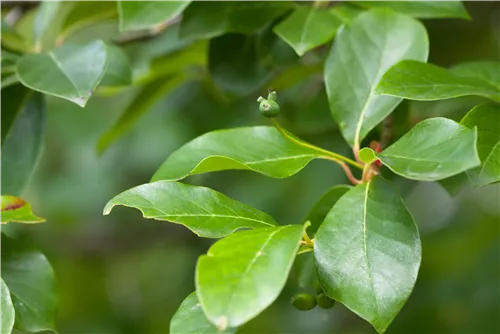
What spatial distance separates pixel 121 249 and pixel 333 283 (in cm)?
149

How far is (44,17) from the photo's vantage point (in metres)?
1.06

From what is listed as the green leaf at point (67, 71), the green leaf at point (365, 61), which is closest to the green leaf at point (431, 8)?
the green leaf at point (365, 61)

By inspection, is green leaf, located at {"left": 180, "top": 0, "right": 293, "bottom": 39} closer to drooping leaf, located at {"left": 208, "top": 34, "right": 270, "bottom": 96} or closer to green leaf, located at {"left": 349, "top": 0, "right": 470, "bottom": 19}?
drooping leaf, located at {"left": 208, "top": 34, "right": 270, "bottom": 96}

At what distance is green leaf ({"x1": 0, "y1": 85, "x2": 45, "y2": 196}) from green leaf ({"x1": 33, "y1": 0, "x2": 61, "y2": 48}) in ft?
0.37

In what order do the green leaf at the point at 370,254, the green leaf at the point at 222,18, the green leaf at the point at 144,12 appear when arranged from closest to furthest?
the green leaf at the point at 370,254 → the green leaf at the point at 144,12 → the green leaf at the point at 222,18

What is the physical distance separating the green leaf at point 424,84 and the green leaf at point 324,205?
14cm

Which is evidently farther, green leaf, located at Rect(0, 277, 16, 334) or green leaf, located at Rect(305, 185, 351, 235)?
green leaf, located at Rect(305, 185, 351, 235)

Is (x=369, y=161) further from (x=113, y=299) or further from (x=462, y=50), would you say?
(x=113, y=299)

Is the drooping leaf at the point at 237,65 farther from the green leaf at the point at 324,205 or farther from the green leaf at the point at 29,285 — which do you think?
the green leaf at the point at 29,285

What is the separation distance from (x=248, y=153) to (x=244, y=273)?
0.84 feet

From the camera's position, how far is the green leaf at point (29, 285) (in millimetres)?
784

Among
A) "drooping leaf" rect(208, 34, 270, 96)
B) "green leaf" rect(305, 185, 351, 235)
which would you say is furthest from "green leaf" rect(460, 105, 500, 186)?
"drooping leaf" rect(208, 34, 270, 96)

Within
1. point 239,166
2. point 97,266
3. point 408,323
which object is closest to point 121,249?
point 97,266

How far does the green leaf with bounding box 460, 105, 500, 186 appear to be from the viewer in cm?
69
